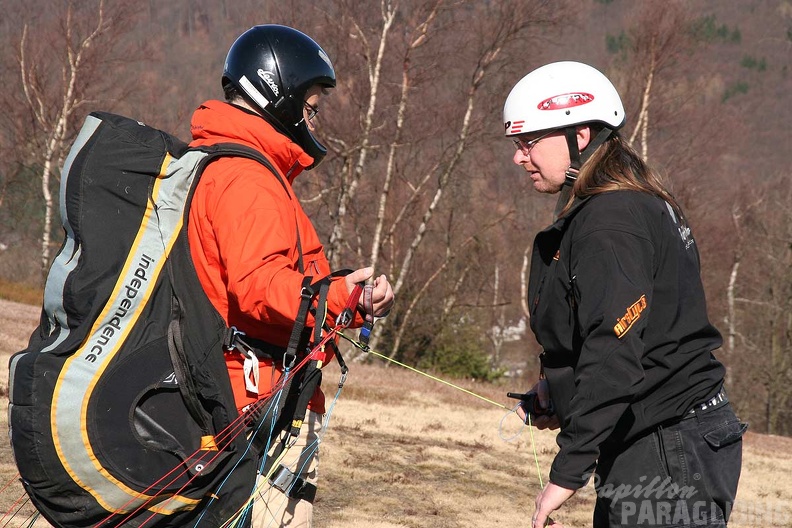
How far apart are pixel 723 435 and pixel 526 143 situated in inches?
44.3

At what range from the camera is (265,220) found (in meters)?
2.72

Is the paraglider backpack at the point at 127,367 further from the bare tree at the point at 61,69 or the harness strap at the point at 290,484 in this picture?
the bare tree at the point at 61,69

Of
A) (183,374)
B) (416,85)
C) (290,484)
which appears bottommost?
(290,484)

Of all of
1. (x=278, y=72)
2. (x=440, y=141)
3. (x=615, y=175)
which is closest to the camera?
(x=615, y=175)

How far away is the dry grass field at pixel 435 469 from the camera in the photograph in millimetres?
6355

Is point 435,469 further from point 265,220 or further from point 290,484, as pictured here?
point 265,220

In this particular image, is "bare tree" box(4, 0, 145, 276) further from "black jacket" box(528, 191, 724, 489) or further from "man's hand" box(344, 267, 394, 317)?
"black jacket" box(528, 191, 724, 489)

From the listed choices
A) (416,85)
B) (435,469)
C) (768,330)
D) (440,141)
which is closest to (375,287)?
(435,469)

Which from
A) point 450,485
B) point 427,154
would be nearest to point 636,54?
point 427,154

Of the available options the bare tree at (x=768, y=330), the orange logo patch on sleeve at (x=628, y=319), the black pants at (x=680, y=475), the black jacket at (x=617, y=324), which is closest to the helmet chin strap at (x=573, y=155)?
the black jacket at (x=617, y=324)

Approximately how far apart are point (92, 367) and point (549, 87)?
1729 millimetres

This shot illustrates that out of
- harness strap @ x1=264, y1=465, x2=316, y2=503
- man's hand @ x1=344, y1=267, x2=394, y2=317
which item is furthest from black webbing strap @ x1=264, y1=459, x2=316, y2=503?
man's hand @ x1=344, y1=267, x2=394, y2=317

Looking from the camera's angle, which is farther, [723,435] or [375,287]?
[375,287]

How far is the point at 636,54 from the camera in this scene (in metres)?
22.1
